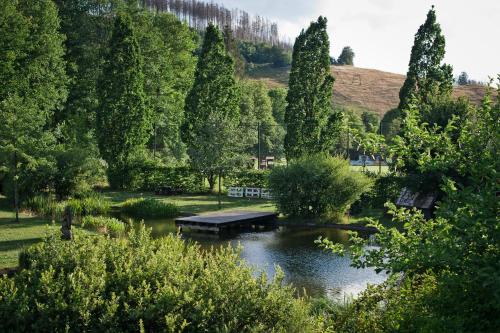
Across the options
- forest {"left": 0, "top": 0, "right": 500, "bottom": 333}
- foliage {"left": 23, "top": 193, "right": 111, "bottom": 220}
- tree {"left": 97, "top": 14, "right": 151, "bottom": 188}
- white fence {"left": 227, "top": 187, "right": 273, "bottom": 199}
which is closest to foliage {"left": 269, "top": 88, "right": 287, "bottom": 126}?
forest {"left": 0, "top": 0, "right": 500, "bottom": 333}

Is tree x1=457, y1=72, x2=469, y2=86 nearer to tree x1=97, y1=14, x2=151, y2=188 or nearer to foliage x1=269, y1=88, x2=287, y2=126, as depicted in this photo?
foliage x1=269, y1=88, x2=287, y2=126

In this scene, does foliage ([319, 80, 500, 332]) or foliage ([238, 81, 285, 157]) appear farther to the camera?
foliage ([238, 81, 285, 157])

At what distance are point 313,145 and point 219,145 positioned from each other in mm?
7368

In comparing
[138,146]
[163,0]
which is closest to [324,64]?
[138,146]

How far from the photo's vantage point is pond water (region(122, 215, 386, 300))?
14.3 m

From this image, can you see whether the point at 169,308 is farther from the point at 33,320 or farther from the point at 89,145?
the point at 89,145

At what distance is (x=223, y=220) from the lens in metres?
23.2

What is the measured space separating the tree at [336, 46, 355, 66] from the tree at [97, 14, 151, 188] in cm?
12257

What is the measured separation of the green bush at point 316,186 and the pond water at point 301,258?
1.57 m

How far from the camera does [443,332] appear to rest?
516 centimetres

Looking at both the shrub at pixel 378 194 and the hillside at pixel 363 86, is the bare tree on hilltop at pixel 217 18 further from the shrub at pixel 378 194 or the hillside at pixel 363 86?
the shrub at pixel 378 194

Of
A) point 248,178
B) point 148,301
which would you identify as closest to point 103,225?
point 148,301

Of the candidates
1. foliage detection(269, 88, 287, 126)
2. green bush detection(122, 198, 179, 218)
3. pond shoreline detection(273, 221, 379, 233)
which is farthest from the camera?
foliage detection(269, 88, 287, 126)

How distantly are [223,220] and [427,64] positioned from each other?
1716 cm
